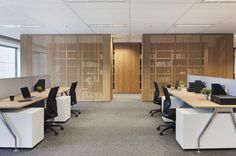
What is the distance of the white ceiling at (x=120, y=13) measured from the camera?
5.17 m

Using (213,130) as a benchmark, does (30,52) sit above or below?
above

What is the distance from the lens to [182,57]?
32.2ft

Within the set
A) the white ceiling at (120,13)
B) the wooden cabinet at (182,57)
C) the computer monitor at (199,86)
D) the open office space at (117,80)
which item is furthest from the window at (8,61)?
the computer monitor at (199,86)

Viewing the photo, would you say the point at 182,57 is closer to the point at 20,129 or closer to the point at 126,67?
the point at 126,67

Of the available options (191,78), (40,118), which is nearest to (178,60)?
(191,78)

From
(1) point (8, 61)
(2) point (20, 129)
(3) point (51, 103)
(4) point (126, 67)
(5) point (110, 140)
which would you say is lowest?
(5) point (110, 140)

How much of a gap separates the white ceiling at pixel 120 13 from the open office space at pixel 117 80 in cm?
2

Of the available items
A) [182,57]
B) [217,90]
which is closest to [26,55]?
[182,57]

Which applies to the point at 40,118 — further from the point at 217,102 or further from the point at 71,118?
the point at 217,102

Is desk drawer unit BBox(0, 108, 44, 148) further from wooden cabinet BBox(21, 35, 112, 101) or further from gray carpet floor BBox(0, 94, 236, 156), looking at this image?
wooden cabinet BBox(21, 35, 112, 101)

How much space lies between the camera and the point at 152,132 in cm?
522

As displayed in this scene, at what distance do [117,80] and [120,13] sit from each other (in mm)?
7551

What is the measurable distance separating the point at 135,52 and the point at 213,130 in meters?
9.56

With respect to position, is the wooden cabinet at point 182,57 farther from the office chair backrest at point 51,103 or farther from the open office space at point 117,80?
the office chair backrest at point 51,103
